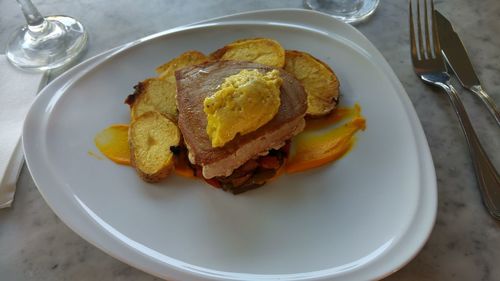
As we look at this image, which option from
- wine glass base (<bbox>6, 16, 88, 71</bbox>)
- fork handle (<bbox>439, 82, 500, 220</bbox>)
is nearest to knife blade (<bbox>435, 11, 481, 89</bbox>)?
fork handle (<bbox>439, 82, 500, 220</bbox>)

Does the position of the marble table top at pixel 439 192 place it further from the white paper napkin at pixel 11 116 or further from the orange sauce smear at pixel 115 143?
the orange sauce smear at pixel 115 143

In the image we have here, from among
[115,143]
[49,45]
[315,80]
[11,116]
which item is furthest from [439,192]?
[49,45]

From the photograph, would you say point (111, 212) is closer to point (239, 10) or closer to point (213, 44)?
point (213, 44)

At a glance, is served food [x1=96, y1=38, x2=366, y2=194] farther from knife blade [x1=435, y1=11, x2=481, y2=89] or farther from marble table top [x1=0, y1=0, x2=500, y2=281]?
knife blade [x1=435, y1=11, x2=481, y2=89]

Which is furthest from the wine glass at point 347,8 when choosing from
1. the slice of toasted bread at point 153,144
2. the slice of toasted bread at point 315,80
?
the slice of toasted bread at point 153,144

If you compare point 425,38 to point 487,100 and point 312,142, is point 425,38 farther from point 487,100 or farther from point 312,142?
point 312,142

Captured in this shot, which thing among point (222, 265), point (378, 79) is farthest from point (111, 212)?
point (378, 79)
